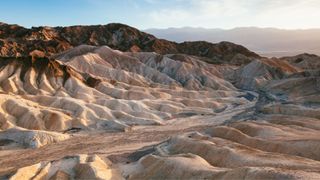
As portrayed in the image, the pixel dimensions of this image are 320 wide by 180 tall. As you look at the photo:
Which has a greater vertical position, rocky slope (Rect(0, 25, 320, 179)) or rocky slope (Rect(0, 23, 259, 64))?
rocky slope (Rect(0, 23, 259, 64))

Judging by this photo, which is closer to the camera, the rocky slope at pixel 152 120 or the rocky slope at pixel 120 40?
the rocky slope at pixel 152 120

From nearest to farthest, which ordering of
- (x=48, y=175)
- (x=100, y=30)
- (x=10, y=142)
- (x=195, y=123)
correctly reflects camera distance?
(x=48, y=175)
(x=10, y=142)
(x=195, y=123)
(x=100, y=30)

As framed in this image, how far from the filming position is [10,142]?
56719mm

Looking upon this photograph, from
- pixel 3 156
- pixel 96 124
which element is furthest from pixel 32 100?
pixel 3 156

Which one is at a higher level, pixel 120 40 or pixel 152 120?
pixel 120 40

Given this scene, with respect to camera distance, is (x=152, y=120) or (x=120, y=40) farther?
(x=120, y=40)

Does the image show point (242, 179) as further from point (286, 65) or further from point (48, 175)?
point (286, 65)

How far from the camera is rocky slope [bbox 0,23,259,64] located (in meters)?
151

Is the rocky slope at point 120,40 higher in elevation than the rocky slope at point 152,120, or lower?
higher

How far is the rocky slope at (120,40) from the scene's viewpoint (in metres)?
151

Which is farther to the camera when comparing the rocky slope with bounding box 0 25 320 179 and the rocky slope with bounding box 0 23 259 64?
the rocky slope with bounding box 0 23 259 64

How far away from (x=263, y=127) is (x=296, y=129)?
3813 mm

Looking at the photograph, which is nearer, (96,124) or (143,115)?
(96,124)

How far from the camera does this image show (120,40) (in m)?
167
